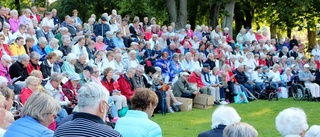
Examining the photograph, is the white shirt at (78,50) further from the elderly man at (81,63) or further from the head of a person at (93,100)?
the head of a person at (93,100)

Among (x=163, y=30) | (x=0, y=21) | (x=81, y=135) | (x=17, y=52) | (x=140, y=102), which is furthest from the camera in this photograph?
(x=163, y=30)

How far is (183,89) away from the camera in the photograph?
1405 centimetres

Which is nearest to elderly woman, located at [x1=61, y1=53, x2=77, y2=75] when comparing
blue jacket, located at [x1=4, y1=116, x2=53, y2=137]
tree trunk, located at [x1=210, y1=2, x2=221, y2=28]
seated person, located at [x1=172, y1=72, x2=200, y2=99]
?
seated person, located at [x1=172, y1=72, x2=200, y2=99]

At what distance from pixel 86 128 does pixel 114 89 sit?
8.84m

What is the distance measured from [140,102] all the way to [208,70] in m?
11.0

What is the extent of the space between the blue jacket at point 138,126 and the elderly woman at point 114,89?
6573 mm

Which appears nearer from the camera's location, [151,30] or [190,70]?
[190,70]

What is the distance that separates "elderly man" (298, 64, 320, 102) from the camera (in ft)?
52.8

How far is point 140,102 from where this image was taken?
14.8ft

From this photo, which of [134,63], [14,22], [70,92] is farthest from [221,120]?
[14,22]

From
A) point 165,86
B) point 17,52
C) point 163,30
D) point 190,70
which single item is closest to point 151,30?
point 163,30

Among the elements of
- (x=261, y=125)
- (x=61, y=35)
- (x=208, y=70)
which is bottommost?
(x=261, y=125)

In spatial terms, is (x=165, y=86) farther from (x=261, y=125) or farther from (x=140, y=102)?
(x=140, y=102)

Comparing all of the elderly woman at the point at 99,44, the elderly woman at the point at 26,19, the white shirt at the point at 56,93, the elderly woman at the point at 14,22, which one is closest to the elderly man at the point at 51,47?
the elderly woman at the point at 14,22
